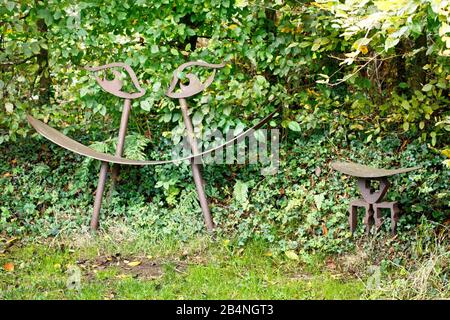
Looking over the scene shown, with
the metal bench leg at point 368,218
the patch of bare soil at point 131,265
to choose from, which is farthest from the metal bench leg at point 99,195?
the metal bench leg at point 368,218

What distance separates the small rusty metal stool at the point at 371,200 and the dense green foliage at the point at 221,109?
273 mm

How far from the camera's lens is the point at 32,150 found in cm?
700

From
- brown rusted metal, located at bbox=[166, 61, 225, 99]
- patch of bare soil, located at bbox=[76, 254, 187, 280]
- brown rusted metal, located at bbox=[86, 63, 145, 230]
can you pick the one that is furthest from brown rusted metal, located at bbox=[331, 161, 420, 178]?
brown rusted metal, located at bbox=[86, 63, 145, 230]

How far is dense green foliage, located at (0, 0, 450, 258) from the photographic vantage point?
5.88 m

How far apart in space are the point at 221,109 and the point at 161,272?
1876mm

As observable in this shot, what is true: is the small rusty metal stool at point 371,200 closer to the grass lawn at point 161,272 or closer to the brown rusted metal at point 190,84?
the grass lawn at point 161,272

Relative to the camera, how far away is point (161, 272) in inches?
209

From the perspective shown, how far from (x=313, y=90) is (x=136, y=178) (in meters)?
2.08

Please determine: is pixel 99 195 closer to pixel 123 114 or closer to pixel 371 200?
pixel 123 114

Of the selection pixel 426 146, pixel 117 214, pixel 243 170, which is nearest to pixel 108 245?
pixel 117 214

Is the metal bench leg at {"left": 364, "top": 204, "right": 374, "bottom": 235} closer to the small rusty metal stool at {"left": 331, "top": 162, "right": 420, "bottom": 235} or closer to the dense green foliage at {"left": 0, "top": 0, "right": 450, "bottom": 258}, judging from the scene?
the small rusty metal stool at {"left": 331, "top": 162, "right": 420, "bottom": 235}

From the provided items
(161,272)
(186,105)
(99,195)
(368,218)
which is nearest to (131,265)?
(161,272)

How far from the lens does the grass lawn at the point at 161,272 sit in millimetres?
4758

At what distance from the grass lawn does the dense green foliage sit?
0.31 meters
